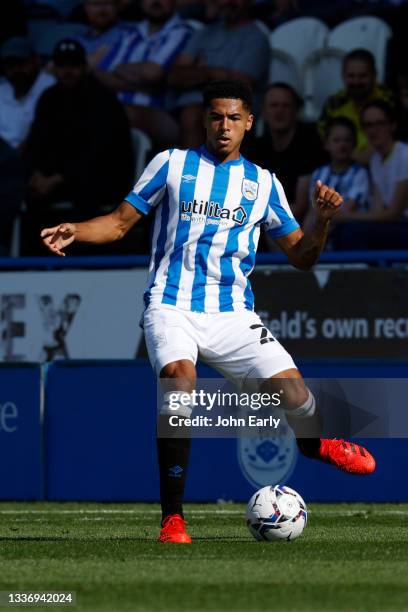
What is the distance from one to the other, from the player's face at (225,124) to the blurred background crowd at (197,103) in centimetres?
427

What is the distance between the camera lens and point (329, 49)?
1309 cm

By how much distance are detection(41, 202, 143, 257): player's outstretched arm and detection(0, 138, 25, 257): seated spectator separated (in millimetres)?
6016

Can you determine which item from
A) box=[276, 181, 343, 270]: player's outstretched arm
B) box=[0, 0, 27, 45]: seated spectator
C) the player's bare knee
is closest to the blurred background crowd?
box=[0, 0, 27, 45]: seated spectator

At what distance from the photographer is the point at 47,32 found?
15.2m

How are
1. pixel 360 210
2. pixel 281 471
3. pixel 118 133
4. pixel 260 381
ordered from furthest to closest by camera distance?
pixel 118 133, pixel 360 210, pixel 281 471, pixel 260 381

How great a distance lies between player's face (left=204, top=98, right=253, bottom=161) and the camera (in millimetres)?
6781

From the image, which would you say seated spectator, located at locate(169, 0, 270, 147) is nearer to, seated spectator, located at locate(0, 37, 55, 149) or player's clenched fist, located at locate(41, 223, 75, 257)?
seated spectator, located at locate(0, 37, 55, 149)

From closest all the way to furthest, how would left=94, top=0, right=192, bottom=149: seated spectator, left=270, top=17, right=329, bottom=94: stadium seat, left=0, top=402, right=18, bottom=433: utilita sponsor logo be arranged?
left=0, top=402, right=18, bottom=433: utilita sponsor logo < left=270, top=17, right=329, bottom=94: stadium seat < left=94, top=0, right=192, bottom=149: seated spectator

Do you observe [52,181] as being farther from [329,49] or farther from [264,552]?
[264,552]

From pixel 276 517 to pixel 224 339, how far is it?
0.87 meters

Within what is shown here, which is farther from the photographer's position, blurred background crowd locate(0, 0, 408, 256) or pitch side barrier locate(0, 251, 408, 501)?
blurred background crowd locate(0, 0, 408, 256)

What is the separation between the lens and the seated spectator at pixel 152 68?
13.4m

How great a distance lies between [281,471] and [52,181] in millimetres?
4509

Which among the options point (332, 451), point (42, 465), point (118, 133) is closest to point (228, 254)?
point (332, 451)
